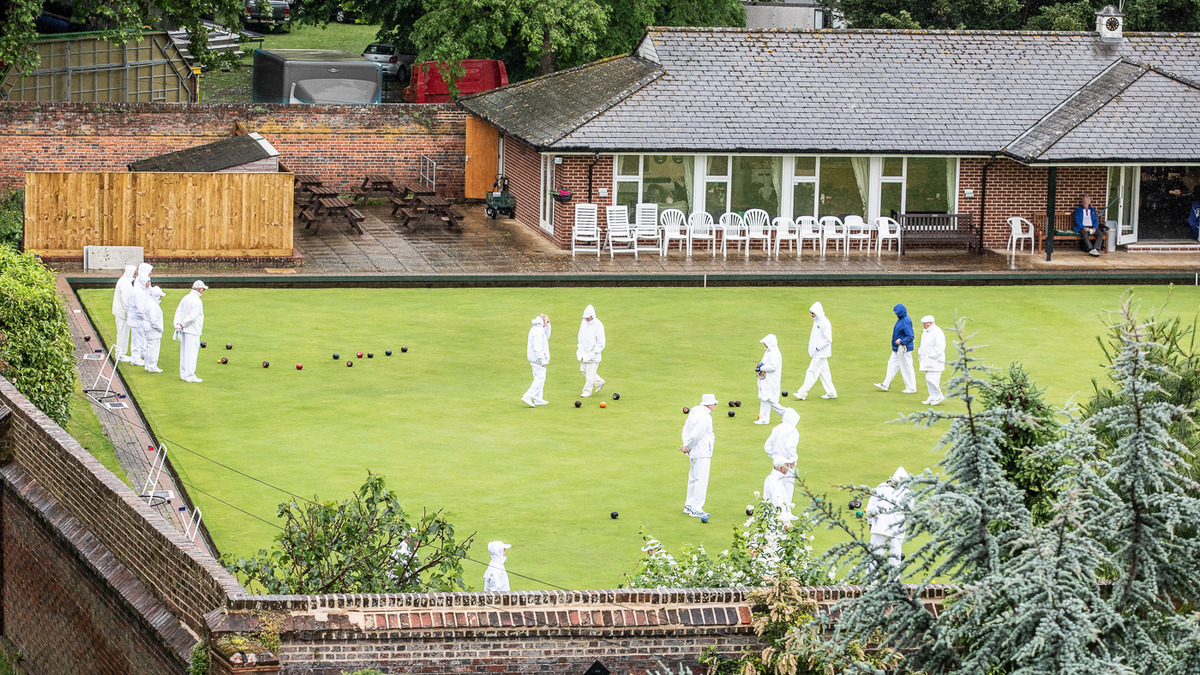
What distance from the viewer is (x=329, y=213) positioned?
33.2m

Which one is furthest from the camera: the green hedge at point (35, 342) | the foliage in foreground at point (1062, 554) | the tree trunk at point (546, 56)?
the tree trunk at point (546, 56)

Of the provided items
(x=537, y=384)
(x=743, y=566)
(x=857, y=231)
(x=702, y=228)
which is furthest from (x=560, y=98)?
(x=743, y=566)

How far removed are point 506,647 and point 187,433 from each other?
9777 mm

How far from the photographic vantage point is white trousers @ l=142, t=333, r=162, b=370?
71.4 ft

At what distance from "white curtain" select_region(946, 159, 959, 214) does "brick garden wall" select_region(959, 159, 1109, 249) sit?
111 mm

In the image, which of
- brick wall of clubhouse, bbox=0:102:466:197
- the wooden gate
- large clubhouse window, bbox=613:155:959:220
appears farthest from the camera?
the wooden gate

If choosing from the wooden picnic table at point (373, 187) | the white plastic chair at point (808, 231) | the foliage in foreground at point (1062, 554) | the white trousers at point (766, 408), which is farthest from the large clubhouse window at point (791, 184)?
the foliage in foreground at point (1062, 554)

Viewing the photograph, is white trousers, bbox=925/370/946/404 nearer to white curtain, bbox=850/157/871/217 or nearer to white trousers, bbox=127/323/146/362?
white trousers, bbox=127/323/146/362

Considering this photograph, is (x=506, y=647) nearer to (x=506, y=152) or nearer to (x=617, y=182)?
(x=617, y=182)

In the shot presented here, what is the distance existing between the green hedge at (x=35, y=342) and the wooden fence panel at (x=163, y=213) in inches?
439

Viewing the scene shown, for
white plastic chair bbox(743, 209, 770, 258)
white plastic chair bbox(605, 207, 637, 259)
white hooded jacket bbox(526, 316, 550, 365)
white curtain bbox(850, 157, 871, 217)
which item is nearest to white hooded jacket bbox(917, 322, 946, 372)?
white hooded jacket bbox(526, 316, 550, 365)

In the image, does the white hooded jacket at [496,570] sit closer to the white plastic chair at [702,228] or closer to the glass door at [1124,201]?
the white plastic chair at [702,228]

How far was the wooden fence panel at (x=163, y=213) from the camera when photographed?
93.1 ft

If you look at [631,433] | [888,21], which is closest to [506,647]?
[631,433]
